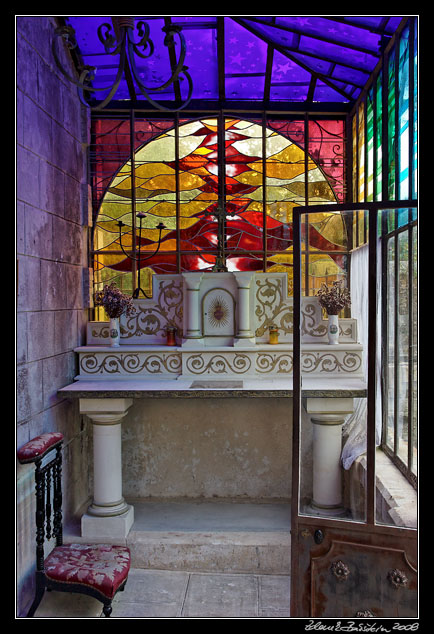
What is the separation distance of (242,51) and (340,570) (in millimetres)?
4995

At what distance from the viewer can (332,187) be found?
637cm

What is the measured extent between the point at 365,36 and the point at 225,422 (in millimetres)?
3851

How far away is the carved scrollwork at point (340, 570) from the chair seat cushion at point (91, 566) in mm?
1692

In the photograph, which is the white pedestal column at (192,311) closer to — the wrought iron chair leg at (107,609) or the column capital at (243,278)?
the column capital at (243,278)

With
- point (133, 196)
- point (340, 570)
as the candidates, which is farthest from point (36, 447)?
point (133, 196)

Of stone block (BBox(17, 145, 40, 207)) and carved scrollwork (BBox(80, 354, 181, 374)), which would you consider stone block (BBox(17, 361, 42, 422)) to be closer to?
carved scrollwork (BBox(80, 354, 181, 374))

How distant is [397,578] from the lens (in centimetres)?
300

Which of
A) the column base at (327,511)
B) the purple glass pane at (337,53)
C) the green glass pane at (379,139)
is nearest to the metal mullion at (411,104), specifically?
the green glass pane at (379,139)

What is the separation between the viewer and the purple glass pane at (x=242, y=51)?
5777 millimetres

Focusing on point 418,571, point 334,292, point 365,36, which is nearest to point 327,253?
point 334,292

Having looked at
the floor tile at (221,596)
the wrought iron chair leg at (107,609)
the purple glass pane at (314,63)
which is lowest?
the floor tile at (221,596)

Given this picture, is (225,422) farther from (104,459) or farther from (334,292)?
(334,292)

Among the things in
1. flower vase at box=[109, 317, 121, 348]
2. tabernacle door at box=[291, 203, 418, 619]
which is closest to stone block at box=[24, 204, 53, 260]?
flower vase at box=[109, 317, 121, 348]

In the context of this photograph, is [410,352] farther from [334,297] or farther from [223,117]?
[223,117]
